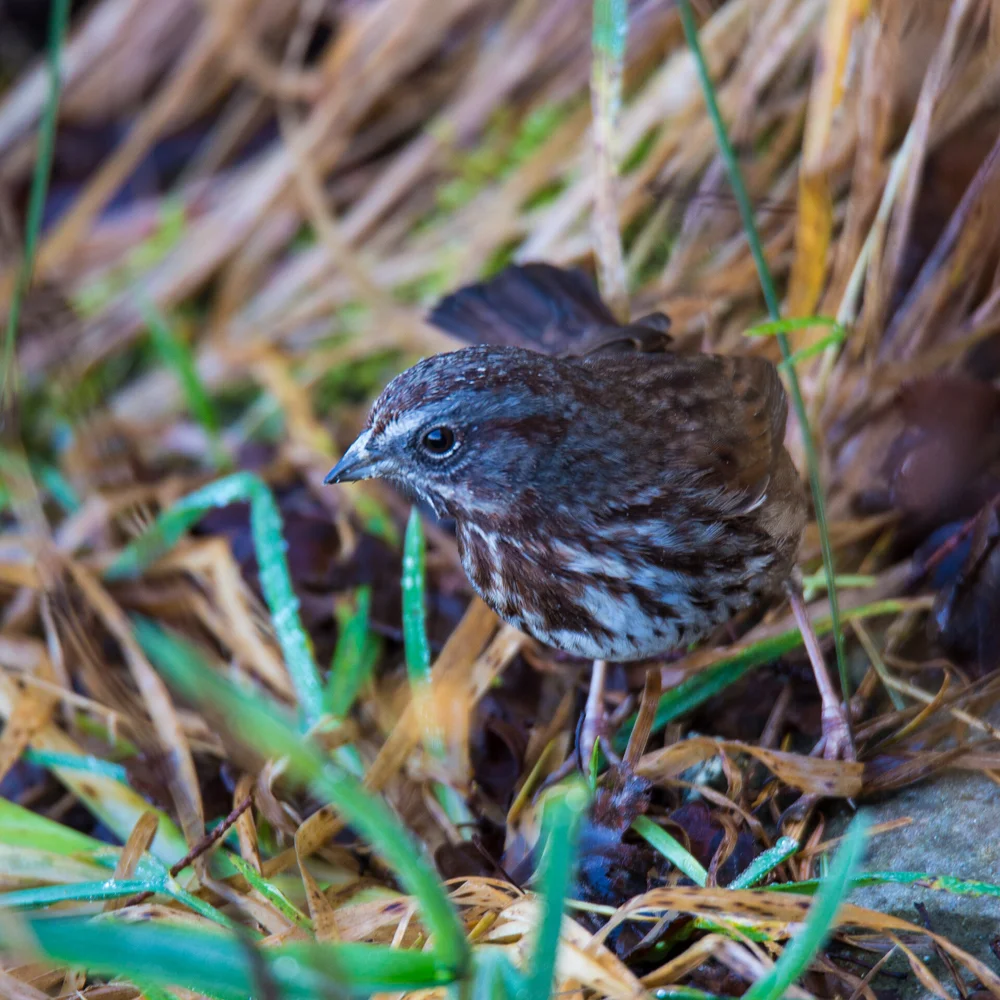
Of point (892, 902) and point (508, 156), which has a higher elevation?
point (508, 156)

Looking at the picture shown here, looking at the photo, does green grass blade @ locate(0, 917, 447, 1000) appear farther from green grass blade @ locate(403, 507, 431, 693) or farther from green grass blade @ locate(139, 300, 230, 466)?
green grass blade @ locate(139, 300, 230, 466)

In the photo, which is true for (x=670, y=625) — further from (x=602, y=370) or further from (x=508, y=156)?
(x=508, y=156)

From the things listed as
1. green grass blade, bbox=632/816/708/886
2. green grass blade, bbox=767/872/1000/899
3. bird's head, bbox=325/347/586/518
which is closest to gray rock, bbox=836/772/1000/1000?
green grass blade, bbox=767/872/1000/899

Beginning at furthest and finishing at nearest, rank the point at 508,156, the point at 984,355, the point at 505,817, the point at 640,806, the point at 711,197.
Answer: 1. the point at 508,156
2. the point at 711,197
3. the point at 984,355
4. the point at 505,817
5. the point at 640,806

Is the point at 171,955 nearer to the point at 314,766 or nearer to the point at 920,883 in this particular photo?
the point at 314,766

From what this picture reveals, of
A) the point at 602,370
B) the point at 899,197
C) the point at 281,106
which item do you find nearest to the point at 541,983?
the point at 602,370

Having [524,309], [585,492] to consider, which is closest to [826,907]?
[585,492]

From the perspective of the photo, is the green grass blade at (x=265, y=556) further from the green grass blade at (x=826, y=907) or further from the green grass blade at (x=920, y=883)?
the green grass blade at (x=826, y=907)
